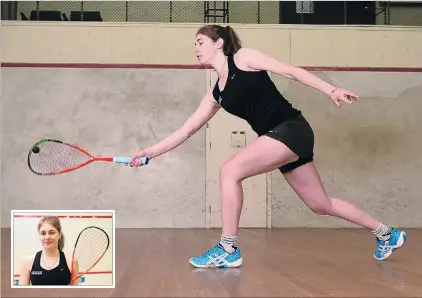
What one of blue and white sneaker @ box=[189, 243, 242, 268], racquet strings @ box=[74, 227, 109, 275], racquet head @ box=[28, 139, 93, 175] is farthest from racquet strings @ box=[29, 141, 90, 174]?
racquet strings @ box=[74, 227, 109, 275]

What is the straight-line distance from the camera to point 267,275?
2.09 metres

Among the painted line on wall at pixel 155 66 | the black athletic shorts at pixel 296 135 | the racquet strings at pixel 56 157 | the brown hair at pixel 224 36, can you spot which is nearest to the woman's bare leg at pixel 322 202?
the black athletic shorts at pixel 296 135

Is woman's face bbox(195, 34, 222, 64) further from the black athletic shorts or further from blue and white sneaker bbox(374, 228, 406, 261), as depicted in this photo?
blue and white sneaker bbox(374, 228, 406, 261)

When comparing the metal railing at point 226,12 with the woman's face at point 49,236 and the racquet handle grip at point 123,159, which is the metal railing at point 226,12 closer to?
the racquet handle grip at point 123,159

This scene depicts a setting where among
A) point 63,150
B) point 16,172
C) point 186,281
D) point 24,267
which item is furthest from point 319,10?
point 24,267

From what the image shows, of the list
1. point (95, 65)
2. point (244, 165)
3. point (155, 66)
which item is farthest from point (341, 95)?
point (95, 65)

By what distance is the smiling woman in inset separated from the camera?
5.08 ft

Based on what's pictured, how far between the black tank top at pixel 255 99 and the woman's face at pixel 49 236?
98 centimetres

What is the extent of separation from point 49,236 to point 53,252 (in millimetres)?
44

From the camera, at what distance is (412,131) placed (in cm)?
589

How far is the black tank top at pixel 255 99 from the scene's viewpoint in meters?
2.29

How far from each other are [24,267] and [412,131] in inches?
198

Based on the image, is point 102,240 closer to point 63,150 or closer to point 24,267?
point 24,267

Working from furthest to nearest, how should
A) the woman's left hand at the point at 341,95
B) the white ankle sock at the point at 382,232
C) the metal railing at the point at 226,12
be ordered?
1. the metal railing at the point at 226,12
2. the white ankle sock at the point at 382,232
3. the woman's left hand at the point at 341,95
